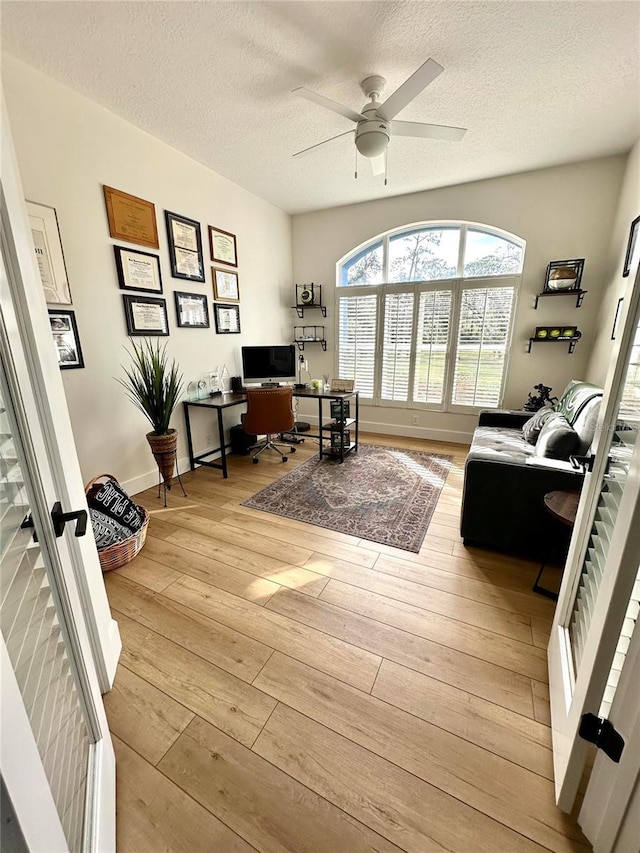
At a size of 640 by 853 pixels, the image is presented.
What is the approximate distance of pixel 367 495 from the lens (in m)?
2.91

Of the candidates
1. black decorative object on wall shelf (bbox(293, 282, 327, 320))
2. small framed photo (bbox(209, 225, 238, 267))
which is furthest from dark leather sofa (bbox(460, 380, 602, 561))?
black decorative object on wall shelf (bbox(293, 282, 327, 320))

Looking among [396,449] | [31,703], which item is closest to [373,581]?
[31,703]

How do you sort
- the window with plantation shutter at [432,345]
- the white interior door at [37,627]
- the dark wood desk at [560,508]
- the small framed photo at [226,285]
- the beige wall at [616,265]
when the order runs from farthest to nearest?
the window with plantation shutter at [432,345] → the small framed photo at [226,285] → the beige wall at [616,265] → the dark wood desk at [560,508] → the white interior door at [37,627]

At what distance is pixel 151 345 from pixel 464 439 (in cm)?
376

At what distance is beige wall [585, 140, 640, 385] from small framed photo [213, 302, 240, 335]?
373 centimetres

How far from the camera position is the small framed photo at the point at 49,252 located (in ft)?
7.06

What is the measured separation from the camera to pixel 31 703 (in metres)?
0.60

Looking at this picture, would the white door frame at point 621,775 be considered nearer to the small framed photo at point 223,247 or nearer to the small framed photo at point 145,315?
the small framed photo at point 145,315

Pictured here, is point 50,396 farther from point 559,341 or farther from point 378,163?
point 559,341

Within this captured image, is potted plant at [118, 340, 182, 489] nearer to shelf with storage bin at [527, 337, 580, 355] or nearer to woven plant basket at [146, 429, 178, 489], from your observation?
woven plant basket at [146, 429, 178, 489]

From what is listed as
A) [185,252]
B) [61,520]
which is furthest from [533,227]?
[61,520]

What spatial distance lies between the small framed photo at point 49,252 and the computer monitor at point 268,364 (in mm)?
1766

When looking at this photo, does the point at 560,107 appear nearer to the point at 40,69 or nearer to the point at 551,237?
the point at 551,237

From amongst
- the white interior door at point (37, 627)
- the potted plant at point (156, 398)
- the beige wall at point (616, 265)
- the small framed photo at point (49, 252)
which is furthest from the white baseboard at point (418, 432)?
the white interior door at point (37, 627)
